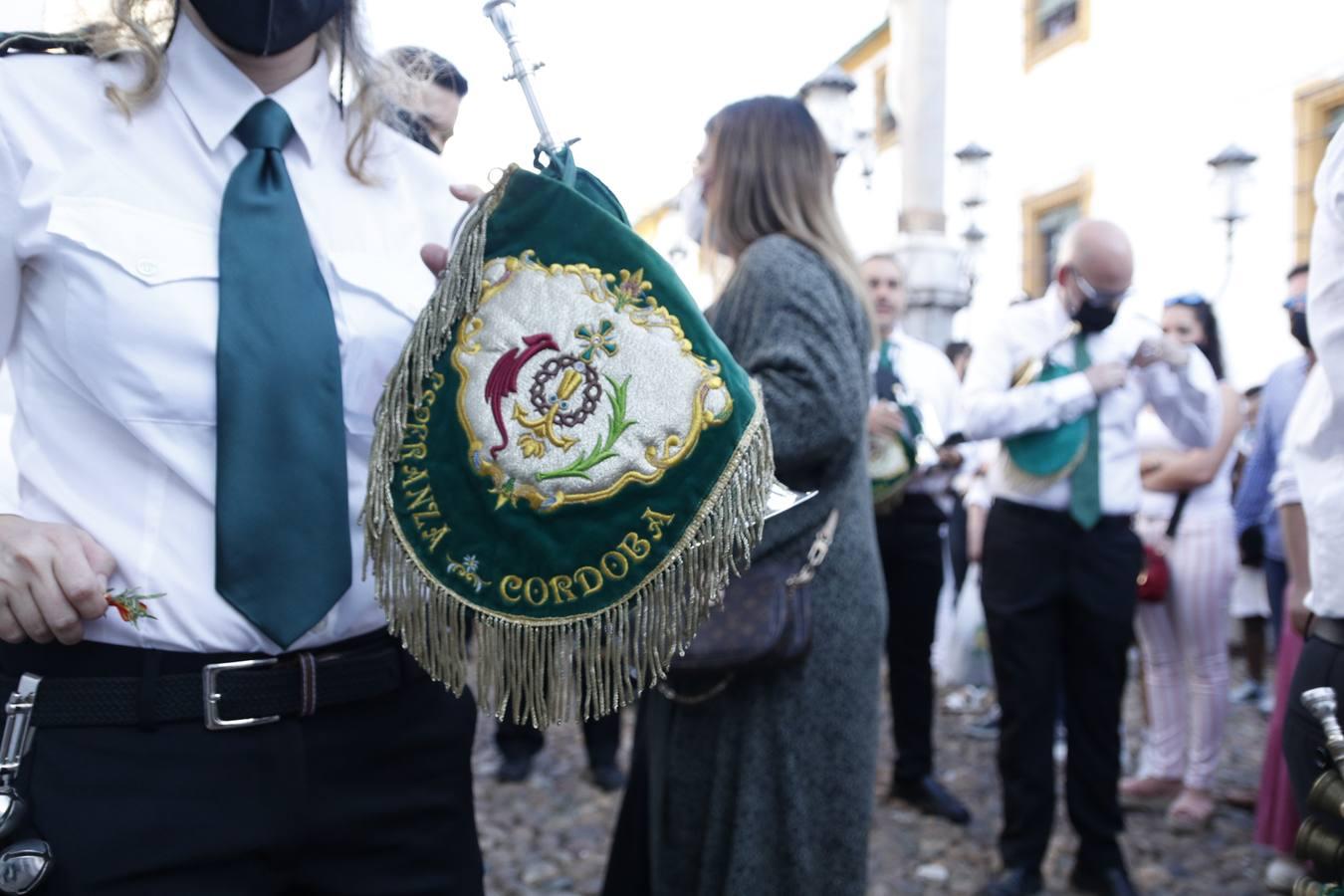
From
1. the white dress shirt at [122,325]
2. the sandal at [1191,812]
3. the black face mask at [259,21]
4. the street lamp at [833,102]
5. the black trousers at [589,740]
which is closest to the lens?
the white dress shirt at [122,325]

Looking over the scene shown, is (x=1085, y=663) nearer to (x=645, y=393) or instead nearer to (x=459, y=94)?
(x=459, y=94)

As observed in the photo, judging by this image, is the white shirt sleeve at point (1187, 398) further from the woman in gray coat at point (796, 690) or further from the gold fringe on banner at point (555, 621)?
the gold fringe on banner at point (555, 621)

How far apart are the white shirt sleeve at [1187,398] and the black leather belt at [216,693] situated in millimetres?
3110

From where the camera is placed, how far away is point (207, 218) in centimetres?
143

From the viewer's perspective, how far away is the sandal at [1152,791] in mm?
4645

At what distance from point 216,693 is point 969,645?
5322mm

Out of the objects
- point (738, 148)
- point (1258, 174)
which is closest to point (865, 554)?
point (738, 148)

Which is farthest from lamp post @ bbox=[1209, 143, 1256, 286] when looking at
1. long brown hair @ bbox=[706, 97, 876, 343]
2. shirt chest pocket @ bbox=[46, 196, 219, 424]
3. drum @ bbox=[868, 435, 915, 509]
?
shirt chest pocket @ bbox=[46, 196, 219, 424]

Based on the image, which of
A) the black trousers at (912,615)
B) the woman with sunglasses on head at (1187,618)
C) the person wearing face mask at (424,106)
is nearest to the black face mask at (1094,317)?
the woman with sunglasses on head at (1187,618)

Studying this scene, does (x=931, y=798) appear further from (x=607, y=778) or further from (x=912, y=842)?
(x=607, y=778)

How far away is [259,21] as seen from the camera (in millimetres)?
1422

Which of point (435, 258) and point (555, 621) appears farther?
point (435, 258)

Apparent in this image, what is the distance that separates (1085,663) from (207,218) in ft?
9.95

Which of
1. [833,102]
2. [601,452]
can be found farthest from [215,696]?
[833,102]
